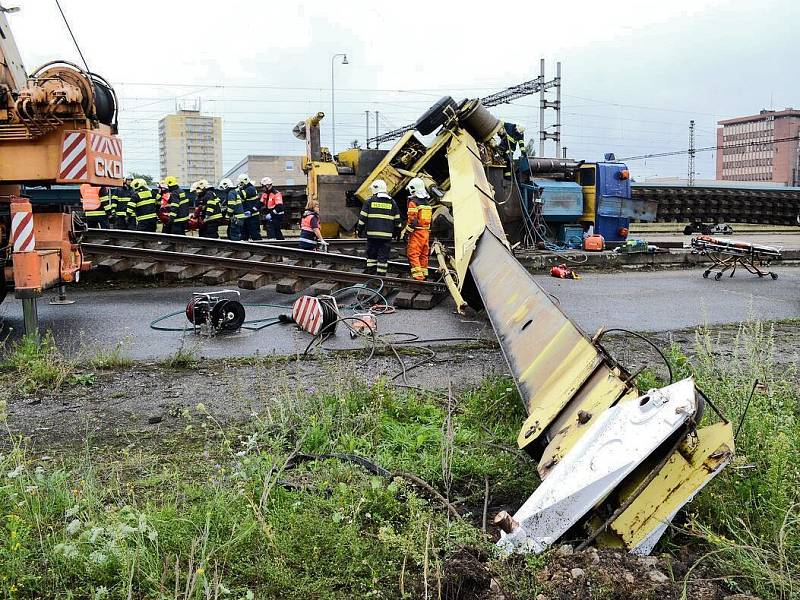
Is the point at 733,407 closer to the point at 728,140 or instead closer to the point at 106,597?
the point at 106,597

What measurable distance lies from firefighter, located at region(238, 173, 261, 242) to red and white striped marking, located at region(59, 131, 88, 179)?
8528 mm

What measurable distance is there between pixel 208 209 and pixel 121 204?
5.77ft

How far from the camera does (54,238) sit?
739 cm

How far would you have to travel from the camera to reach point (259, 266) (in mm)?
10039

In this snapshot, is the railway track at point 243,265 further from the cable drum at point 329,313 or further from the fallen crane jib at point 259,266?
the cable drum at point 329,313

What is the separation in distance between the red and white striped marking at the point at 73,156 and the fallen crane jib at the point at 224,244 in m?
4.54

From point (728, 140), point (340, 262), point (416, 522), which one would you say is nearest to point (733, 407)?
point (416, 522)

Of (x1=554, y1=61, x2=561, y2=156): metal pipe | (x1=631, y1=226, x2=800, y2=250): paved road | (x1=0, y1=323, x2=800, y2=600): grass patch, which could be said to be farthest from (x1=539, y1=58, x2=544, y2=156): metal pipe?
(x1=0, y1=323, x2=800, y2=600): grass patch

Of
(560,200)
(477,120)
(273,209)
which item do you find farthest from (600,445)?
(273,209)

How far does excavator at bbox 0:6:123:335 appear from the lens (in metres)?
6.30

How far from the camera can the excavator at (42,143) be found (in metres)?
6.30

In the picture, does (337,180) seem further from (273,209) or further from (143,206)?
(143,206)

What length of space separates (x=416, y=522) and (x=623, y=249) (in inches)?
489

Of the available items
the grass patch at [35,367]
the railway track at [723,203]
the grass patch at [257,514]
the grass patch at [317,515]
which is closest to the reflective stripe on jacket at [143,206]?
the grass patch at [35,367]
